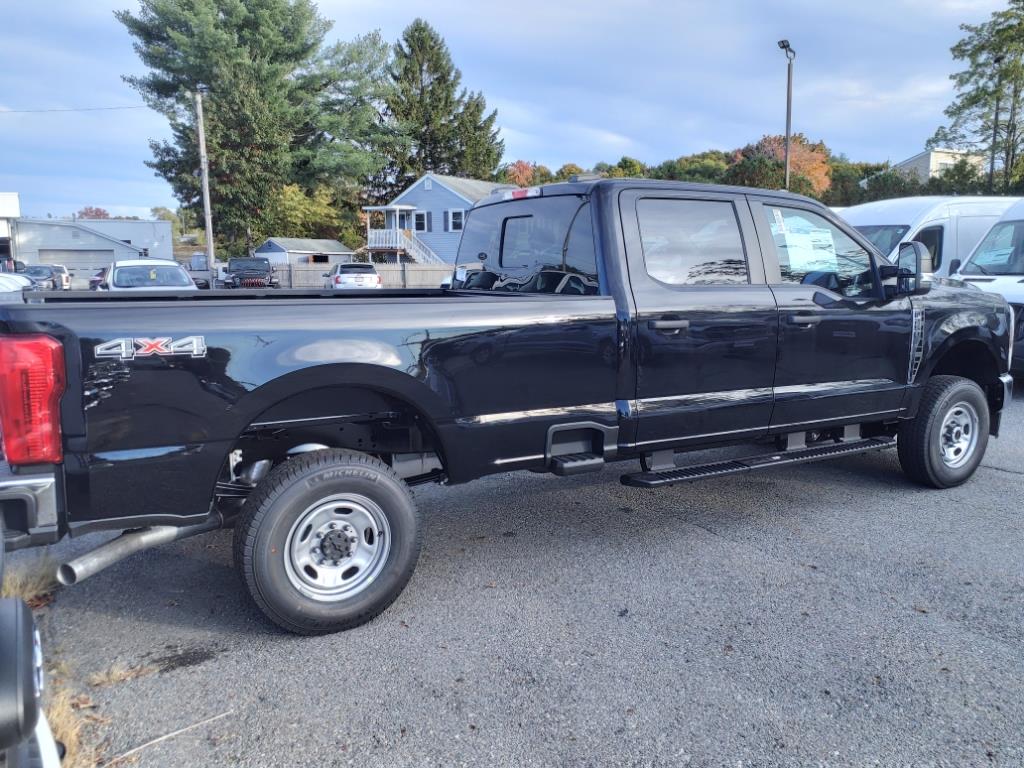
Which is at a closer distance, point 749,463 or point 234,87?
point 749,463

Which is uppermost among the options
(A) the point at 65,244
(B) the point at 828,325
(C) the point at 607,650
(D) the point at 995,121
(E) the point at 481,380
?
(D) the point at 995,121

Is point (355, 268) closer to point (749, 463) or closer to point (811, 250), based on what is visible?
point (811, 250)

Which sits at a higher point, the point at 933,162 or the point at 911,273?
the point at 933,162

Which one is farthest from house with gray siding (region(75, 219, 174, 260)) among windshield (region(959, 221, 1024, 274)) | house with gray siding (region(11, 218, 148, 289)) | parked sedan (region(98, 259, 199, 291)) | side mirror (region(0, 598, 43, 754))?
side mirror (region(0, 598, 43, 754))

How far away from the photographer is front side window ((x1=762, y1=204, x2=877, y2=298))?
4.84 m

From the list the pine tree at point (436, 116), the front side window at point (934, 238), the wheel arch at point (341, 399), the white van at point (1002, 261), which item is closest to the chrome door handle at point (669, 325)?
the wheel arch at point (341, 399)

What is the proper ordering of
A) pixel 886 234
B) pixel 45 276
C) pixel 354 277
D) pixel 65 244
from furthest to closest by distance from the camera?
pixel 65 244, pixel 45 276, pixel 354 277, pixel 886 234

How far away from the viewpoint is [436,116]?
64.0 meters

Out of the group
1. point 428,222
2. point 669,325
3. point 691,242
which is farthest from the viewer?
point 428,222

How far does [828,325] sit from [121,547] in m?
3.97

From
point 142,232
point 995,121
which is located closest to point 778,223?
point 995,121

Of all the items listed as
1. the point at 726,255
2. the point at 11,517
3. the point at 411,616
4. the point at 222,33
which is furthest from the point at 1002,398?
the point at 222,33

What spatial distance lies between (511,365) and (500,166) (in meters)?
67.3

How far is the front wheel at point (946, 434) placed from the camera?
5.41 meters
